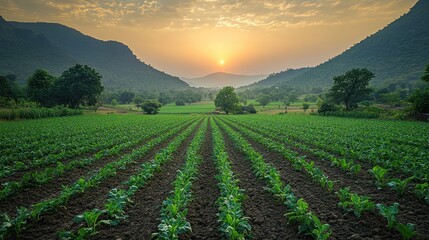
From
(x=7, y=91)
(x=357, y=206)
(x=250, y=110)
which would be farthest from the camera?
(x=250, y=110)

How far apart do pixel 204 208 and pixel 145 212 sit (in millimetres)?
1924

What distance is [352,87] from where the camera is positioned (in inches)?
2640

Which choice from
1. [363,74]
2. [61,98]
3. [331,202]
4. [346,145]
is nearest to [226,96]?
[363,74]

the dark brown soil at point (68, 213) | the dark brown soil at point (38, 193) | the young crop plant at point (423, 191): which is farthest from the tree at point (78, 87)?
the young crop plant at point (423, 191)

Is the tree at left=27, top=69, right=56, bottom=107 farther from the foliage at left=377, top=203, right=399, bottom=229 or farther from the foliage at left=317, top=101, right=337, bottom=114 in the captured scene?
the foliage at left=317, top=101, right=337, bottom=114

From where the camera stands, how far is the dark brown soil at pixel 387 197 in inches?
221

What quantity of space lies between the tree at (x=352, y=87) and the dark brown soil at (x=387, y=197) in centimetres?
6753

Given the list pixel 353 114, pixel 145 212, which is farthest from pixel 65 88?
pixel 353 114

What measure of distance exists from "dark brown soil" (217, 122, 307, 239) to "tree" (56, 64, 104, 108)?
76.5 meters

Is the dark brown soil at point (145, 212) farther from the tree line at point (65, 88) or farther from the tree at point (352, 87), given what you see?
the tree line at point (65, 88)

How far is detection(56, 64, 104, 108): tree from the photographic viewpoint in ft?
227

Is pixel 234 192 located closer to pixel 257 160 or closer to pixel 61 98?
pixel 257 160

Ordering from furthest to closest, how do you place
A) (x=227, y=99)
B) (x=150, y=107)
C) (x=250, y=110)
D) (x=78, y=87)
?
(x=250, y=110) < (x=150, y=107) < (x=227, y=99) < (x=78, y=87)

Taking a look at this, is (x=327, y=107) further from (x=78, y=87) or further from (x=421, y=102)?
(x=78, y=87)
